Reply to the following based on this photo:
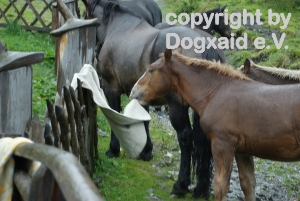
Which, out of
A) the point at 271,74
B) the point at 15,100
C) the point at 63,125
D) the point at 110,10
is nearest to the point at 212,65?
the point at 271,74

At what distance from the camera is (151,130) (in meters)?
9.92

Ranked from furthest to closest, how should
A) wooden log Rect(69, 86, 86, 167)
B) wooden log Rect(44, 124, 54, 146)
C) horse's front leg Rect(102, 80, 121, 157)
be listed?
horse's front leg Rect(102, 80, 121, 157) → wooden log Rect(69, 86, 86, 167) → wooden log Rect(44, 124, 54, 146)

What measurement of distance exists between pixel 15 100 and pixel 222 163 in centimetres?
280

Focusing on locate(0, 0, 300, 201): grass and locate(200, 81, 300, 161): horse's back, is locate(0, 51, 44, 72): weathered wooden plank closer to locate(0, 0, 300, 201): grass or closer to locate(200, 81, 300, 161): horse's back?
locate(200, 81, 300, 161): horse's back

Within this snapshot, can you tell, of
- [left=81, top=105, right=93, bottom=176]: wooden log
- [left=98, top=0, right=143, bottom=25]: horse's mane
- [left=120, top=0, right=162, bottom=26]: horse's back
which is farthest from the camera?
[left=120, top=0, right=162, bottom=26]: horse's back

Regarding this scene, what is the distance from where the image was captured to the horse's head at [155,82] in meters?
5.89

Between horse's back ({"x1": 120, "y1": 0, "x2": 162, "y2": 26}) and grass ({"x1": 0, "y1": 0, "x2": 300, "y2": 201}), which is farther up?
horse's back ({"x1": 120, "y1": 0, "x2": 162, "y2": 26})

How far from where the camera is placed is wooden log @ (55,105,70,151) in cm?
473

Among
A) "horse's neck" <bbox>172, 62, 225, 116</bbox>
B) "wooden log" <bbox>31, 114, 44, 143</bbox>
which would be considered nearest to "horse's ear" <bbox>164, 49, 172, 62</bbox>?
"horse's neck" <bbox>172, 62, 225, 116</bbox>

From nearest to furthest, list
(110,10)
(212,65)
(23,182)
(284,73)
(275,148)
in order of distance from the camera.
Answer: (23,182), (275,148), (212,65), (284,73), (110,10)

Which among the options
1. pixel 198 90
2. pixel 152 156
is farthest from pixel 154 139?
pixel 198 90

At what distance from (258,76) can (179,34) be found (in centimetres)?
118

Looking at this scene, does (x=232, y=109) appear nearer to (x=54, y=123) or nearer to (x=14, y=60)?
(x=54, y=123)

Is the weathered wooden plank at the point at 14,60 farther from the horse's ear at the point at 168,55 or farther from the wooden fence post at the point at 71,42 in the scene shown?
the horse's ear at the point at 168,55
